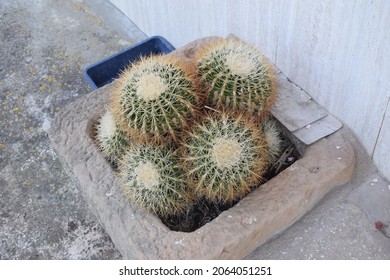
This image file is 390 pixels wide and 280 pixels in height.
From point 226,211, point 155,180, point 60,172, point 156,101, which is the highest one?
point 156,101

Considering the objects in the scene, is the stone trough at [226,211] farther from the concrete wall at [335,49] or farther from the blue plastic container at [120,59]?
the blue plastic container at [120,59]

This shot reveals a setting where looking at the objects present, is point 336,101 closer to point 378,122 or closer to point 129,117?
Answer: point 378,122

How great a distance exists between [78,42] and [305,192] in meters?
1.92

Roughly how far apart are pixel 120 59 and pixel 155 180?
1.21 m

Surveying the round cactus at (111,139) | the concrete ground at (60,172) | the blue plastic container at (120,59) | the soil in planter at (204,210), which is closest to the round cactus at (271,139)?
the soil in planter at (204,210)

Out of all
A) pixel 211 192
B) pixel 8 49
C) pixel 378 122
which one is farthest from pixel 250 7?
pixel 8 49

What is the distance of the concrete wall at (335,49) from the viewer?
1543 millimetres

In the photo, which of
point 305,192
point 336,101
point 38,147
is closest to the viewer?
point 305,192

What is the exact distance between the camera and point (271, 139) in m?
1.69

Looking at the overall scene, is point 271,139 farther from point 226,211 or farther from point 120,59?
point 120,59

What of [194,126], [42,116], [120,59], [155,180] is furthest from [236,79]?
[42,116]

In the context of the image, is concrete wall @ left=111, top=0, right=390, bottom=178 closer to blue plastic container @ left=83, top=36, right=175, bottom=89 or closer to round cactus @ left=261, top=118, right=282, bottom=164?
round cactus @ left=261, top=118, right=282, bottom=164

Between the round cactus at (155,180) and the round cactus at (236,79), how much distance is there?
9.0 inches

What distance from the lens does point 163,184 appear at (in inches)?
61.1
